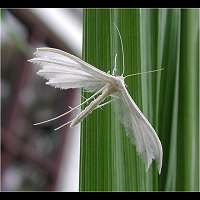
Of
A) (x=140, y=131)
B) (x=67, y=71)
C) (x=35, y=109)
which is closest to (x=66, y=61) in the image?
(x=67, y=71)

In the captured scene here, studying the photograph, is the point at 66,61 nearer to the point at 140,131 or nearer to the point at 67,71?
the point at 67,71

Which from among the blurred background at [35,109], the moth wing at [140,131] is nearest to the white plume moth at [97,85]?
the moth wing at [140,131]

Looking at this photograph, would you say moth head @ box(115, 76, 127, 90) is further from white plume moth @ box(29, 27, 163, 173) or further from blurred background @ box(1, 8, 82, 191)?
blurred background @ box(1, 8, 82, 191)

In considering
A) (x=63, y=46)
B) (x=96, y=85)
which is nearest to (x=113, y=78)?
(x=96, y=85)

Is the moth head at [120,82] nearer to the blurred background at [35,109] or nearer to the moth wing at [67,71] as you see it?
the moth wing at [67,71]

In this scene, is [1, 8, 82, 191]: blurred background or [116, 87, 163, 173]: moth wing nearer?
[116, 87, 163, 173]: moth wing

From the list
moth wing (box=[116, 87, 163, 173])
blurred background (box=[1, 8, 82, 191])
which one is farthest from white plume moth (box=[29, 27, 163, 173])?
blurred background (box=[1, 8, 82, 191])

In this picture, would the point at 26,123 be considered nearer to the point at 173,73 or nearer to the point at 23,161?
the point at 23,161
